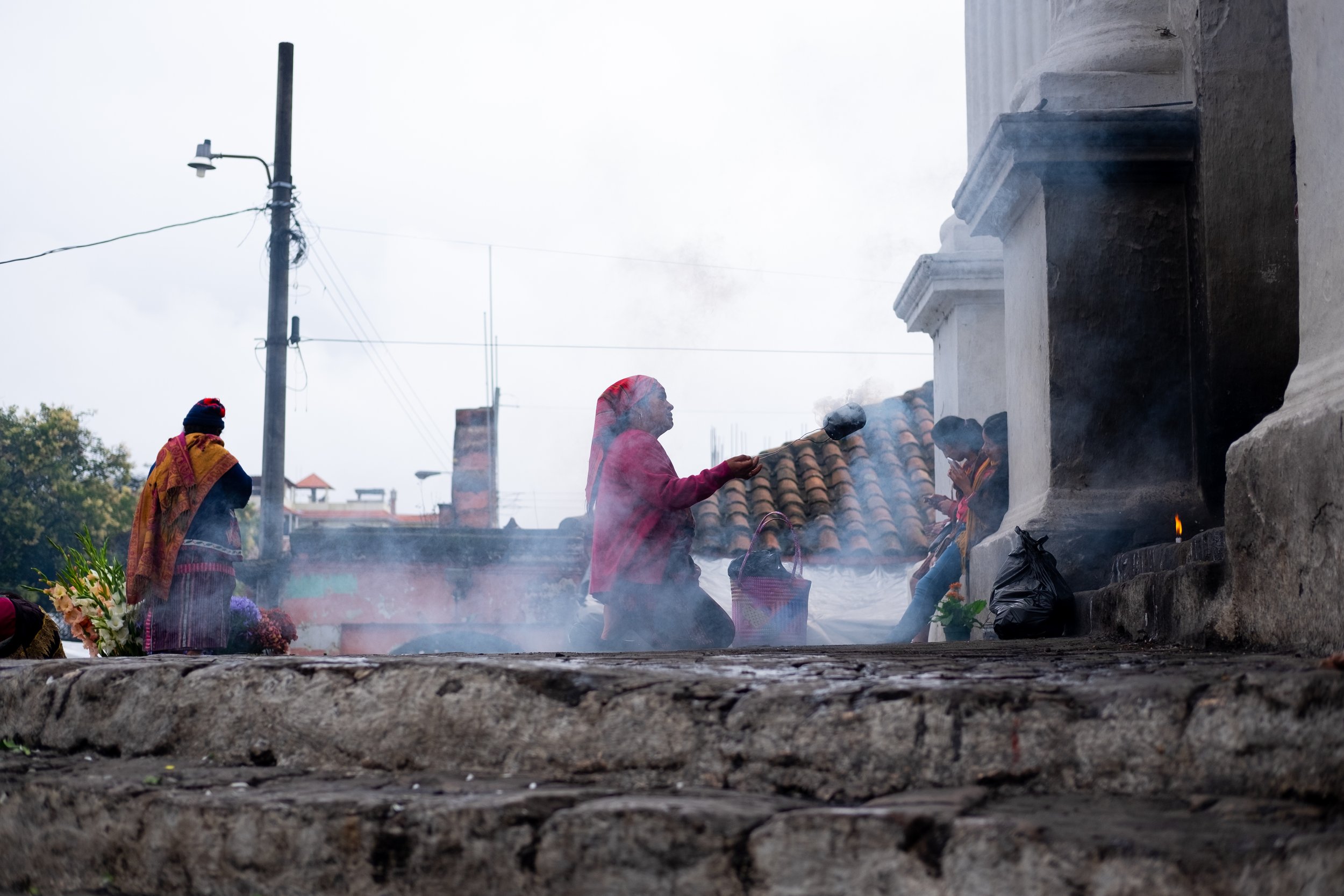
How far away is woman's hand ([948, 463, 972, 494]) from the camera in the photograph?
627 centimetres

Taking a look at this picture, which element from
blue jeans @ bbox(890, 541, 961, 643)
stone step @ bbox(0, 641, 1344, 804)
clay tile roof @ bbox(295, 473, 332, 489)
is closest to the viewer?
stone step @ bbox(0, 641, 1344, 804)

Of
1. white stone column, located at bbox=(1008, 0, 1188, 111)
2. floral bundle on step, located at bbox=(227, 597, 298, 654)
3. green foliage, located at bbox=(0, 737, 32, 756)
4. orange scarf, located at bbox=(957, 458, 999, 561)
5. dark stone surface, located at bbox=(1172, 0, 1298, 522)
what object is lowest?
green foliage, located at bbox=(0, 737, 32, 756)

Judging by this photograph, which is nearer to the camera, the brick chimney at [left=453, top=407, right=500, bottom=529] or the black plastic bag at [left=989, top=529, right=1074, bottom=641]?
the black plastic bag at [left=989, top=529, right=1074, bottom=641]

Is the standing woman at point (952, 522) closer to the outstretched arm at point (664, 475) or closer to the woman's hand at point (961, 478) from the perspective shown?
the woman's hand at point (961, 478)

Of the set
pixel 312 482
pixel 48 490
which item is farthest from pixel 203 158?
pixel 312 482

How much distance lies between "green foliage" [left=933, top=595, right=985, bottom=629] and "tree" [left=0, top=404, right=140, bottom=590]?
35.7 m

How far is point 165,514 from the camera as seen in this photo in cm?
562

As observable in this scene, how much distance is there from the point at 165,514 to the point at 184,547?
0.18m

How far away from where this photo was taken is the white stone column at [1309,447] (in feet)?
7.82

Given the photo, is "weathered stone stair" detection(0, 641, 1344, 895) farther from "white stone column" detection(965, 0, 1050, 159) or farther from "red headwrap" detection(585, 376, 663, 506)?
"white stone column" detection(965, 0, 1050, 159)

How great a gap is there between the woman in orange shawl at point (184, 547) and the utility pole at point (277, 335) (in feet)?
25.4

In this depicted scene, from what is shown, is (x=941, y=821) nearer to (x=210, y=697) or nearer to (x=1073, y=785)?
(x=1073, y=785)

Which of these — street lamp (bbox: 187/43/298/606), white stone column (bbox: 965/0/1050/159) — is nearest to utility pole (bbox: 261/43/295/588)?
street lamp (bbox: 187/43/298/606)

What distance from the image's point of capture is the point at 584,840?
5.81 feet
